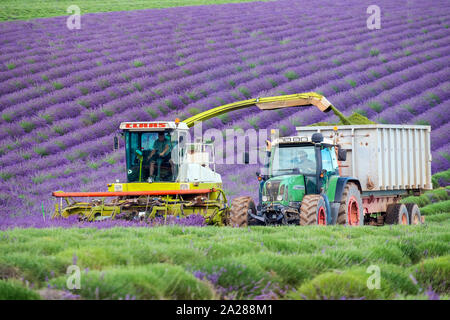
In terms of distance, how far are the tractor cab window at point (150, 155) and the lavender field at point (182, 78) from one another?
2.09m

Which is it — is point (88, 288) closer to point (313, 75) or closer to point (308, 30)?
point (313, 75)

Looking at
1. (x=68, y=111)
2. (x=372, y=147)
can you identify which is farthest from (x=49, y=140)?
(x=372, y=147)

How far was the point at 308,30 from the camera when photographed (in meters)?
30.8

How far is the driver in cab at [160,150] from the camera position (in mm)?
13961

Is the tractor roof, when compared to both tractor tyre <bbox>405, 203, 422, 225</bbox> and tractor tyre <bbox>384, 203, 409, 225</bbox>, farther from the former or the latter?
tractor tyre <bbox>405, 203, 422, 225</bbox>

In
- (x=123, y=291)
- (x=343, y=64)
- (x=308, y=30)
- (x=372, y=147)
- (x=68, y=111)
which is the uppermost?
(x=308, y=30)

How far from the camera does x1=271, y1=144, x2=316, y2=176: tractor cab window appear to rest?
1210 centimetres

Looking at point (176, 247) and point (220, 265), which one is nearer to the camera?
point (220, 265)

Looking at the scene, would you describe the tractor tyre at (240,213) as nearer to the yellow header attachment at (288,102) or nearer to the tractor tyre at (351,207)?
the tractor tyre at (351,207)

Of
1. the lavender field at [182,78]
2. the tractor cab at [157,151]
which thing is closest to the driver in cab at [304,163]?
the tractor cab at [157,151]

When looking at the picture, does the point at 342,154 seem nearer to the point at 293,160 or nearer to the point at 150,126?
the point at 293,160

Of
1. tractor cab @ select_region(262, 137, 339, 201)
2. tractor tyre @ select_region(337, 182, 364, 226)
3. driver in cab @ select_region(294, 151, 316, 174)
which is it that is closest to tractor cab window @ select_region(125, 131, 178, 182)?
tractor cab @ select_region(262, 137, 339, 201)

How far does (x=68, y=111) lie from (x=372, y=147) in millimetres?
10724

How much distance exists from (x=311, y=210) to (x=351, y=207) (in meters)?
2.06
